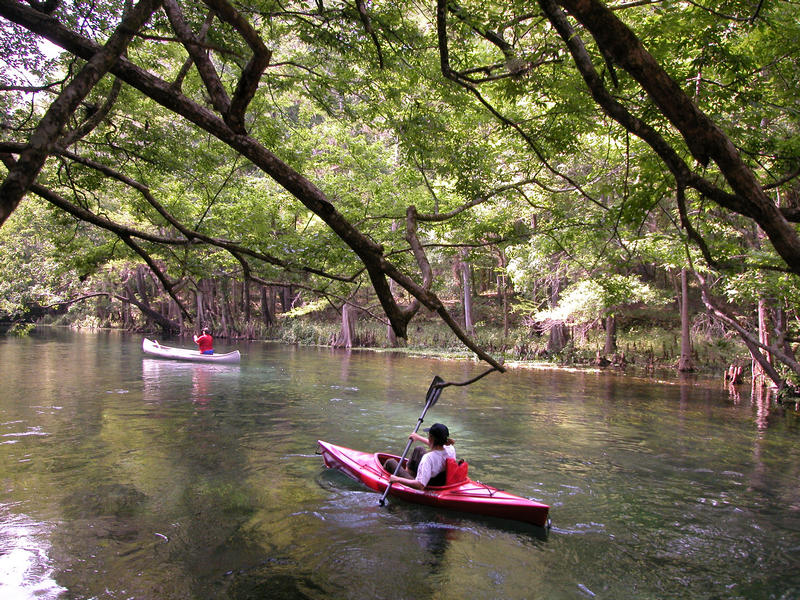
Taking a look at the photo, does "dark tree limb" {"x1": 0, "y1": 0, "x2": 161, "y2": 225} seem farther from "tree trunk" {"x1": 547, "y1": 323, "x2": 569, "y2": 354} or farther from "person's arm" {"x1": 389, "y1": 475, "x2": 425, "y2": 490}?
"tree trunk" {"x1": 547, "y1": 323, "x2": 569, "y2": 354}

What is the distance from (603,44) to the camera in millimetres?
2529

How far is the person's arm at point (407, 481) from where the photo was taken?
259 inches

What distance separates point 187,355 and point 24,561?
16.4 metres

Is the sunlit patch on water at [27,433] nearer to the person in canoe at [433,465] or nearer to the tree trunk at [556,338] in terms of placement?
the person in canoe at [433,465]

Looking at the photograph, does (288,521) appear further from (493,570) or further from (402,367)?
(402,367)

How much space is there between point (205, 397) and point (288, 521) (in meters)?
8.53

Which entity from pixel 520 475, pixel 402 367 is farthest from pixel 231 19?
pixel 402 367

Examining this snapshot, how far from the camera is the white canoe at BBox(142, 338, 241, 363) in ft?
65.1

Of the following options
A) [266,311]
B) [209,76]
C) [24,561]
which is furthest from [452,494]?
[266,311]

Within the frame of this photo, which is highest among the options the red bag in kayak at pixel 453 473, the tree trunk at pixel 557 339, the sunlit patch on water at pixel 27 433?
the tree trunk at pixel 557 339

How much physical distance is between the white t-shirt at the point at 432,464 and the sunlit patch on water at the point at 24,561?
373 centimetres

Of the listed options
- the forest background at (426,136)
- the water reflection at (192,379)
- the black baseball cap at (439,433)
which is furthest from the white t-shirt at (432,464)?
the water reflection at (192,379)

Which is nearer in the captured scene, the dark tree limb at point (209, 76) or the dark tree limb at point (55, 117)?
the dark tree limb at point (55, 117)

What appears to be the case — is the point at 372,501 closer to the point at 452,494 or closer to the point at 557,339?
the point at 452,494
